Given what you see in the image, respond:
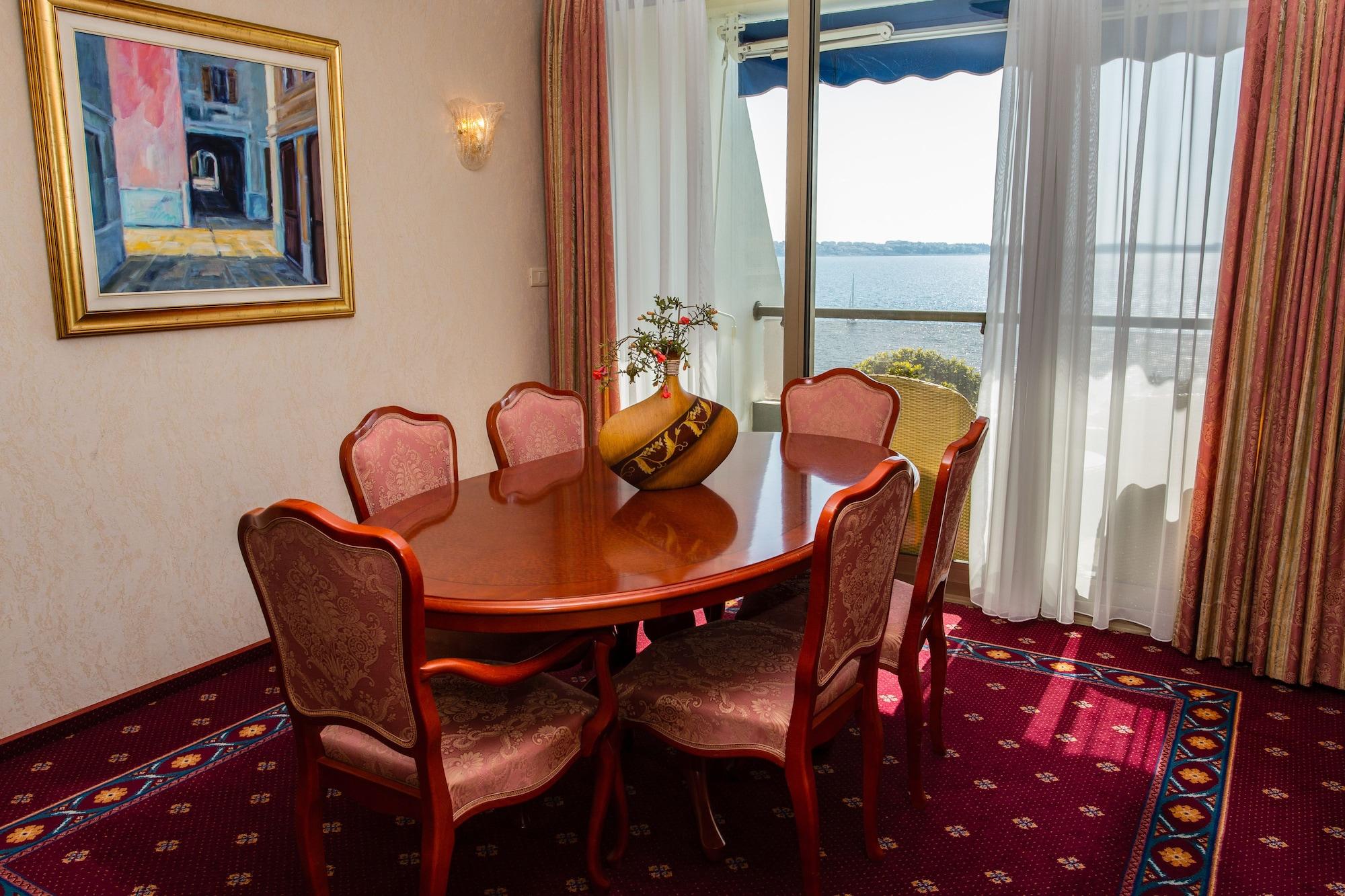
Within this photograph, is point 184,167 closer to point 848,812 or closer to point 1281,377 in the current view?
point 848,812

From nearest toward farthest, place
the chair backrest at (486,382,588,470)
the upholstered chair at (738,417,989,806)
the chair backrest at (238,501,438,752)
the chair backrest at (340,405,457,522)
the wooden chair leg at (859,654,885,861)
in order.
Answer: the chair backrest at (238,501,438,752)
the wooden chair leg at (859,654,885,861)
the upholstered chair at (738,417,989,806)
the chair backrest at (340,405,457,522)
the chair backrest at (486,382,588,470)

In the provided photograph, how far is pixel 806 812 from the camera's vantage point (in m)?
2.00

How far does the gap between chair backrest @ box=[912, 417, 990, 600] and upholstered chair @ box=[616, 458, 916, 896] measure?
132mm

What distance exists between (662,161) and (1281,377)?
2.54 metres

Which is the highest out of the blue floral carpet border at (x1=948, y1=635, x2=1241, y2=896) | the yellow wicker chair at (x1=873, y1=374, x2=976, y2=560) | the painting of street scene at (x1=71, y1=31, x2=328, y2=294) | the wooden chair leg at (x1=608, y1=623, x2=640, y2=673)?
the painting of street scene at (x1=71, y1=31, x2=328, y2=294)

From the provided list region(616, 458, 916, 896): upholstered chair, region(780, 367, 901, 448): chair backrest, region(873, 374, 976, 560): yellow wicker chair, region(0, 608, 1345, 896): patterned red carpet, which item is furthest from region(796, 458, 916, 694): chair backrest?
region(873, 374, 976, 560): yellow wicker chair

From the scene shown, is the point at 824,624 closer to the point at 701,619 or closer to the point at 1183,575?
the point at 701,619

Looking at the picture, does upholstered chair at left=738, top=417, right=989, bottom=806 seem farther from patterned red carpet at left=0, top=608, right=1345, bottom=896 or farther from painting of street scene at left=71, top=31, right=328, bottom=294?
painting of street scene at left=71, top=31, right=328, bottom=294

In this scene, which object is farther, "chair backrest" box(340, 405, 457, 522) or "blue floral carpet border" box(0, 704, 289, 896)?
"chair backrest" box(340, 405, 457, 522)

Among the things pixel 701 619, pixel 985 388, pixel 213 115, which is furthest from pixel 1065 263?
pixel 213 115

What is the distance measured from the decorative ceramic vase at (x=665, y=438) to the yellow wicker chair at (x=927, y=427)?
59.7 inches

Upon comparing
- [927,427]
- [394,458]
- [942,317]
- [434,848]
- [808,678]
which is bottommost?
[434,848]

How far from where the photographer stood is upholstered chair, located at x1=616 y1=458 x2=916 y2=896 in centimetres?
192

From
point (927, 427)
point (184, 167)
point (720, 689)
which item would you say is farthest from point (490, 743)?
point (927, 427)
